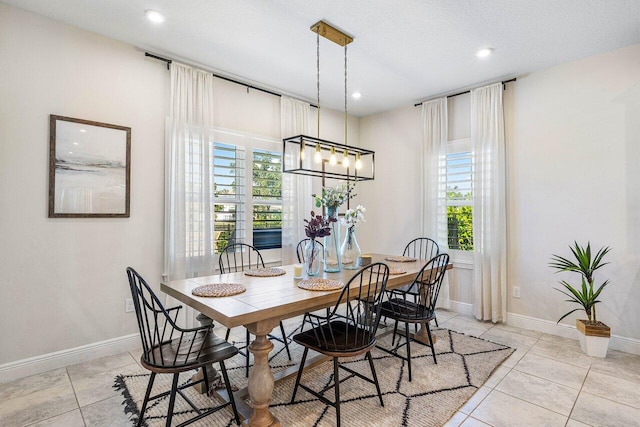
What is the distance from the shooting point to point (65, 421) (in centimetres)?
200

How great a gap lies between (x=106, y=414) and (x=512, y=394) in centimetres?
272

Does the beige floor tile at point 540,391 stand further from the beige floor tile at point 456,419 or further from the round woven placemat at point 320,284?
the round woven placemat at point 320,284

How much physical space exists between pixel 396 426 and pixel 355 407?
0.95ft

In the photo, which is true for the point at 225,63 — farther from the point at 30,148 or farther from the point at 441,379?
the point at 441,379

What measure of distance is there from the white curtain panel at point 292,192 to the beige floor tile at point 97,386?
6.54 ft

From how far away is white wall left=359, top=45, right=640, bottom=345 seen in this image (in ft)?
9.91

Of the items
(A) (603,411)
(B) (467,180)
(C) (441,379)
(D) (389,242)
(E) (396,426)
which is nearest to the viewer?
(E) (396,426)

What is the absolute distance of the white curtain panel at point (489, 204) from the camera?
3.72 metres

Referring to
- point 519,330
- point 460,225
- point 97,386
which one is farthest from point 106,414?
point 460,225

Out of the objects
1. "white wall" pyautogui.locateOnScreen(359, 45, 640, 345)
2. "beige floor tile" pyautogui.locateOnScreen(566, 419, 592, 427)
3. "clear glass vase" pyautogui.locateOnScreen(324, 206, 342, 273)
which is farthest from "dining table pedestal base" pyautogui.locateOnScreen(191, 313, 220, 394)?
"white wall" pyautogui.locateOnScreen(359, 45, 640, 345)

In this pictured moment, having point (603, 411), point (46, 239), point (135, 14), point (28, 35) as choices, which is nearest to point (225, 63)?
point (135, 14)

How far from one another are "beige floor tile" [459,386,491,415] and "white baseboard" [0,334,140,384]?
2813mm

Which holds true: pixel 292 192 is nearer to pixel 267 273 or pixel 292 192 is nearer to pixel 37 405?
pixel 267 273

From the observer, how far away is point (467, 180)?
161 inches
